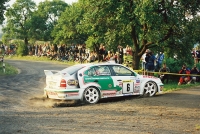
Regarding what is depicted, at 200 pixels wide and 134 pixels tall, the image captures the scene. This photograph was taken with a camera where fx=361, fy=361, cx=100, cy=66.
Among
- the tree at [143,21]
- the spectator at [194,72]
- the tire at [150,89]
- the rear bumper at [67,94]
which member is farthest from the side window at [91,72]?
the spectator at [194,72]

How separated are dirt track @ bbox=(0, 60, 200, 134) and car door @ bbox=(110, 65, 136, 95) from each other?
A: 446 millimetres

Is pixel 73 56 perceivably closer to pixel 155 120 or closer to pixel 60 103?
pixel 60 103

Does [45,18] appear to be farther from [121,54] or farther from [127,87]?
[127,87]

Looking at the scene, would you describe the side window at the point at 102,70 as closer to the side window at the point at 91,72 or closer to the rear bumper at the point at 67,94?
the side window at the point at 91,72

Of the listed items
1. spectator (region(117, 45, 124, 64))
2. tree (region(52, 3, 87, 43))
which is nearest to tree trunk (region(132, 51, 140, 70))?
spectator (region(117, 45, 124, 64))

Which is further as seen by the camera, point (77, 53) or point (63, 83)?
point (77, 53)

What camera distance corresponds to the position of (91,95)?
13758 millimetres

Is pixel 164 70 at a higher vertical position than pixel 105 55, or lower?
lower

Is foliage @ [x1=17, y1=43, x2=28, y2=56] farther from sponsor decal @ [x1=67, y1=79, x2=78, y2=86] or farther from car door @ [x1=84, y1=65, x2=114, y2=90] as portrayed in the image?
sponsor decal @ [x1=67, y1=79, x2=78, y2=86]

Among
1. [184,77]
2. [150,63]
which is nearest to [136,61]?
[150,63]

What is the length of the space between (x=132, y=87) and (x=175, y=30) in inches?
264

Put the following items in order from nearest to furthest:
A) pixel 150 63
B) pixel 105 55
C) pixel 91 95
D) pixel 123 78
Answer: pixel 91 95 → pixel 123 78 → pixel 150 63 → pixel 105 55

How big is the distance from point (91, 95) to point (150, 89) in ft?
9.36

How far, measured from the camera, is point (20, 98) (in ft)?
49.1
